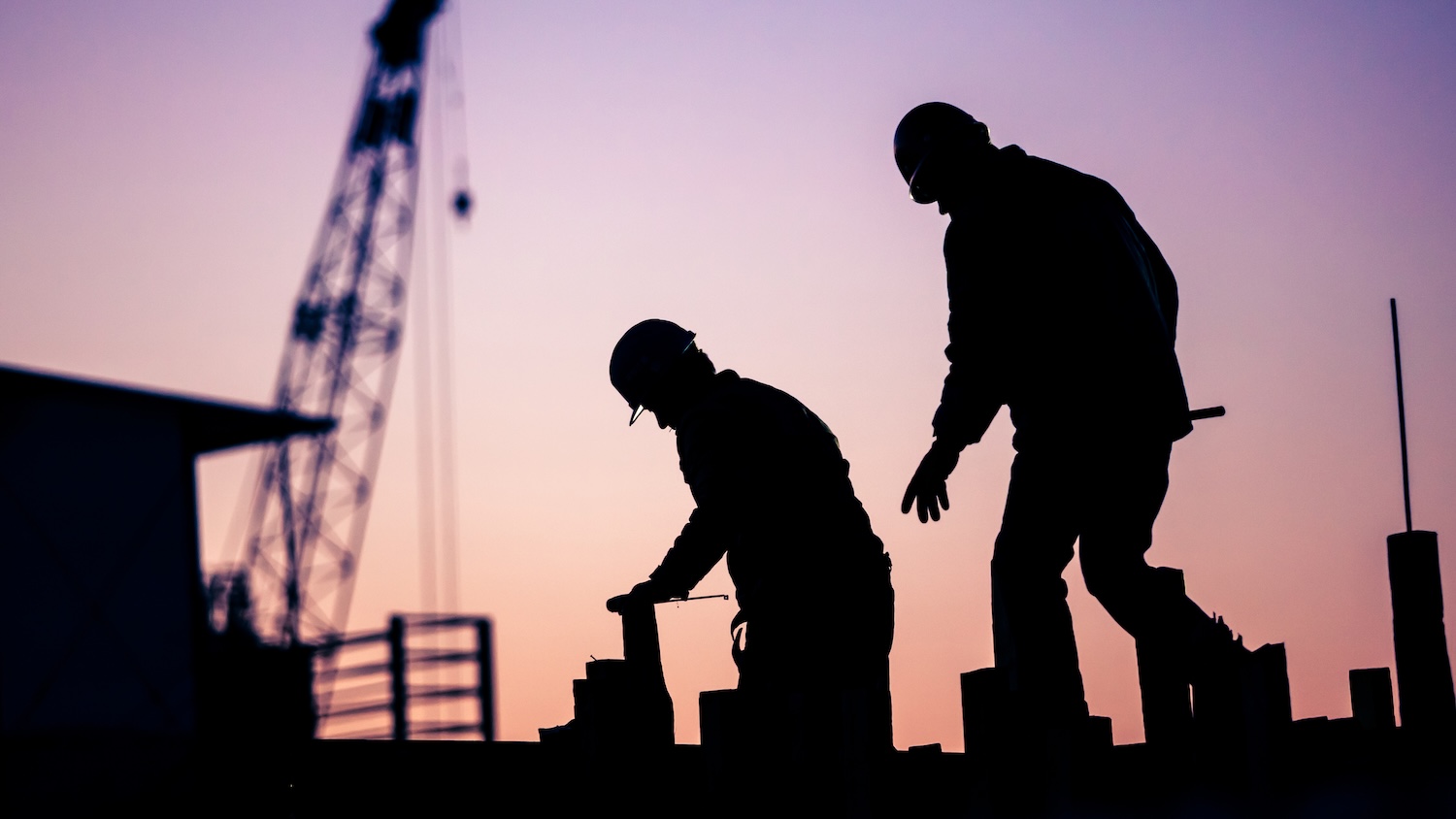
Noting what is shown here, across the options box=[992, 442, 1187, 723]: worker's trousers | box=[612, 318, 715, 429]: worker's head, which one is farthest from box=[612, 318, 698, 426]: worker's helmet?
box=[992, 442, 1187, 723]: worker's trousers

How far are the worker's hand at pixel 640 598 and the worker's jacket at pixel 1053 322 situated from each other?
1476mm

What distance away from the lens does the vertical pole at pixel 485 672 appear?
138 feet

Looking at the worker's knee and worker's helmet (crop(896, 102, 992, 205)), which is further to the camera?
worker's helmet (crop(896, 102, 992, 205))

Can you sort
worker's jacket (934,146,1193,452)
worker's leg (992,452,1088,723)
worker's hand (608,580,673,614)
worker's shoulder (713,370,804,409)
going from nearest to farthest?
worker's leg (992,452,1088,723) < worker's jacket (934,146,1193,452) < worker's hand (608,580,673,614) < worker's shoulder (713,370,804,409)

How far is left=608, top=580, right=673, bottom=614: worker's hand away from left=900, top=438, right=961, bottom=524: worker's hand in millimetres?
1211

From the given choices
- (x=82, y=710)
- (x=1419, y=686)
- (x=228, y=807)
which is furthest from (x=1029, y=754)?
(x=82, y=710)

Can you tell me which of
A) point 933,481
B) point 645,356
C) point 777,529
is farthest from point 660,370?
point 933,481

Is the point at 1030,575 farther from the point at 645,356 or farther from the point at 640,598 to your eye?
the point at 645,356

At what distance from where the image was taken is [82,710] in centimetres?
2528

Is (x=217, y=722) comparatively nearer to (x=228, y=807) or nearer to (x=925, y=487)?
(x=228, y=807)

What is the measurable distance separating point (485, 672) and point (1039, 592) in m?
38.8

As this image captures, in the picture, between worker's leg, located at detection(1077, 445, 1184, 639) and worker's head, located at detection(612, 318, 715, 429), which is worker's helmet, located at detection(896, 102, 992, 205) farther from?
worker's head, located at detection(612, 318, 715, 429)

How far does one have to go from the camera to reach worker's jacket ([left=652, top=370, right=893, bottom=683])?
260 inches

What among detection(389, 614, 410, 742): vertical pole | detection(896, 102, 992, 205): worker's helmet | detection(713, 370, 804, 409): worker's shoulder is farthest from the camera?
detection(389, 614, 410, 742): vertical pole
